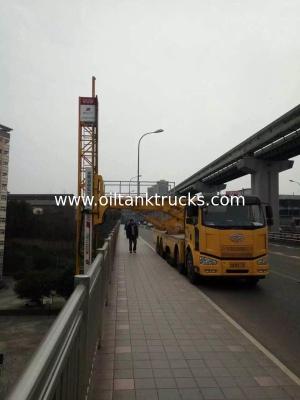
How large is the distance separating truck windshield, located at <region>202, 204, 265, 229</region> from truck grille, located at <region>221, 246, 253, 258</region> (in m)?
0.59

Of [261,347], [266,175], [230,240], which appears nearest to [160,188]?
[266,175]

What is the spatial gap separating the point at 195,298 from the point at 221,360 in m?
4.68

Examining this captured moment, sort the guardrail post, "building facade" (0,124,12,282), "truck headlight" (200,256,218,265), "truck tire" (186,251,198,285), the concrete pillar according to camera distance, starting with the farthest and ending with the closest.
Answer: "building facade" (0,124,12,282) < the concrete pillar < "truck tire" (186,251,198,285) < "truck headlight" (200,256,218,265) < the guardrail post

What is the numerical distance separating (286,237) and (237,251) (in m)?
27.3

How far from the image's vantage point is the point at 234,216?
12305 mm

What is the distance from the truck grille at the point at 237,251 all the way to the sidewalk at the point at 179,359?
2354mm

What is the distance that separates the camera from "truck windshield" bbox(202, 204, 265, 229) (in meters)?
12.1

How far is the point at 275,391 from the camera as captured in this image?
15.2 ft

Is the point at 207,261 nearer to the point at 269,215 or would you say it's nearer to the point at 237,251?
the point at 237,251

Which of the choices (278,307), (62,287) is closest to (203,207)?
(278,307)

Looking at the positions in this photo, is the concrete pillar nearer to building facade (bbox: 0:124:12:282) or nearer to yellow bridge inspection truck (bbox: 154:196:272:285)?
building facade (bbox: 0:124:12:282)

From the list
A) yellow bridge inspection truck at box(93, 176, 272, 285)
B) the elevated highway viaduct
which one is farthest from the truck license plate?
the elevated highway viaduct

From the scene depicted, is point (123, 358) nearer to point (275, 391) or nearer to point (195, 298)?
point (275, 391)

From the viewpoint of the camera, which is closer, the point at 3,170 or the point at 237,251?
the point at 237,251
